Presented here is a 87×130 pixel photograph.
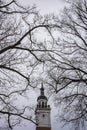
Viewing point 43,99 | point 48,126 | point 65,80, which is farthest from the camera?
point 43,99

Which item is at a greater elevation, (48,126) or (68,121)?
(48,126)

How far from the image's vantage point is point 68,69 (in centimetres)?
1136

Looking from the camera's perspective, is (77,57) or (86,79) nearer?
(86,79)

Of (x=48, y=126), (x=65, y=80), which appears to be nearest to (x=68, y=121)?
(x=65, y=80)

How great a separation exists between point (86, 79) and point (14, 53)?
3.27 metres

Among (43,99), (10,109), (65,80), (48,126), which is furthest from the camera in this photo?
(43,99)

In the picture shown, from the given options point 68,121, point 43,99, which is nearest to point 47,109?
point 43,99

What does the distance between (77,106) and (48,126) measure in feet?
169

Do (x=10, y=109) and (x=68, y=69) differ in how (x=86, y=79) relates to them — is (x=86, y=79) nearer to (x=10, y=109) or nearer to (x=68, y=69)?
(x=68, y=69)

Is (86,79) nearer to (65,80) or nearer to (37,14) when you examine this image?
(65,80)

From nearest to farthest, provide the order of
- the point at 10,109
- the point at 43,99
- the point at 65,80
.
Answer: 1. the point at 10,109
2. the point at 65,80
3. the point at 43,99

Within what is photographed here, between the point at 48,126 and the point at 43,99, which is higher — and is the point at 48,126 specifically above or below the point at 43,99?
below

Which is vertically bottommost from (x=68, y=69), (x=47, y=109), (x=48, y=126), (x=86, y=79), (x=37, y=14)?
(x=86, y=79)

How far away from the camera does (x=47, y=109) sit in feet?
208
